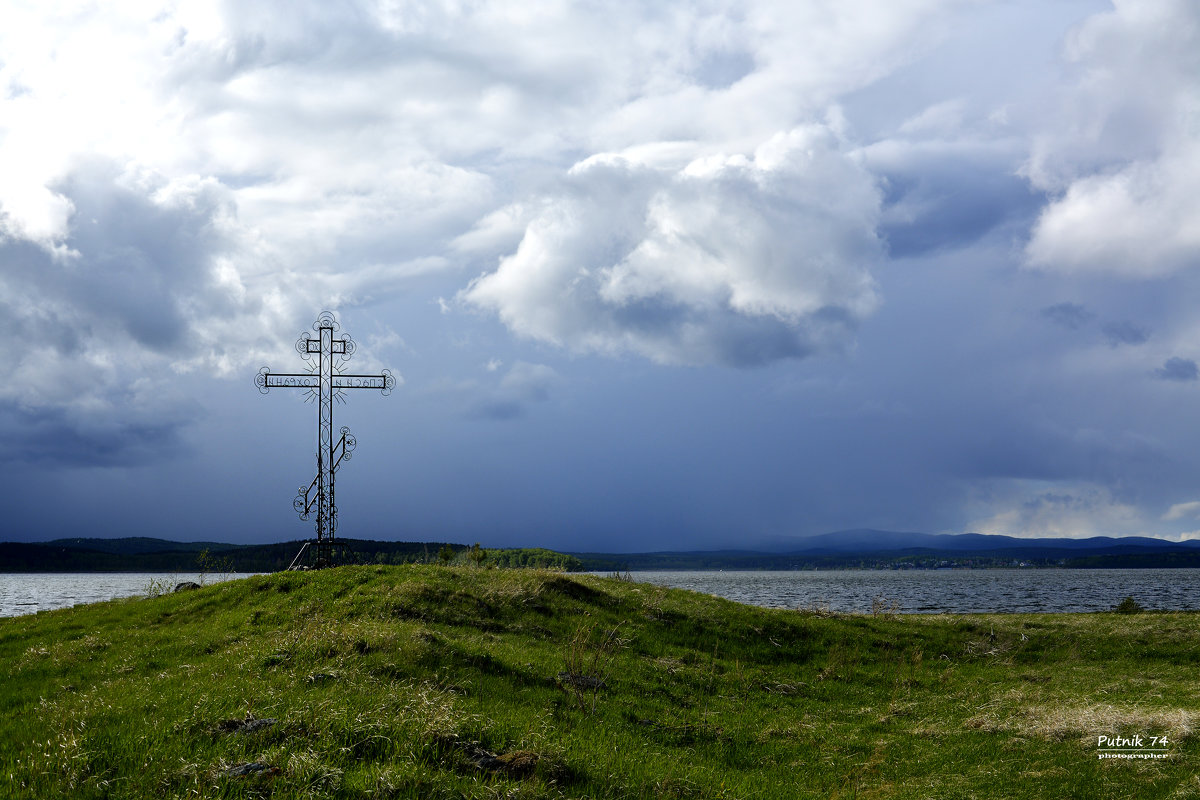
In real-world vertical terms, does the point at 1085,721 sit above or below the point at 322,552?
below

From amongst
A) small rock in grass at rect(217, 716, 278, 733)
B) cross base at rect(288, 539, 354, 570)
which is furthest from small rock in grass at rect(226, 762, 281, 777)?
cross base at rect(288, 539, 354, 570)

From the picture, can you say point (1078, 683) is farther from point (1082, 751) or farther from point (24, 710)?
point (24, 710)

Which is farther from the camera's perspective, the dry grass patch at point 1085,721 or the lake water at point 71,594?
the lake water at point 71,594

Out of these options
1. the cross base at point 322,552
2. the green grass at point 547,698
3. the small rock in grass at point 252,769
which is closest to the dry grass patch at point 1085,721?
the green grass at point 547,698

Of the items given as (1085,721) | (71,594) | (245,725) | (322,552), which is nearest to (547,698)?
(245,725)

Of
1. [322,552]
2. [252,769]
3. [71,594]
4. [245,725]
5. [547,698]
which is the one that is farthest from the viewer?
[71,594]

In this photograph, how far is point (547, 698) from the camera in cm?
1560

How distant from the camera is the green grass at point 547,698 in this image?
31.8ft

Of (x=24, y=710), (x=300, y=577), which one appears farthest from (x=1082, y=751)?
(x=300, y=577)

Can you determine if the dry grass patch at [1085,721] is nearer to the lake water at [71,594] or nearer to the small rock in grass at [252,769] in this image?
the small rock in grass at [252,769]

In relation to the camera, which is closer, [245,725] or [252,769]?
[252,769]

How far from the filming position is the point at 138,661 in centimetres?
1736

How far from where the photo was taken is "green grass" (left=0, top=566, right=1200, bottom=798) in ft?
31.8

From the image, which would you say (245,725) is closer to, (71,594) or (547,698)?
(547,698)
